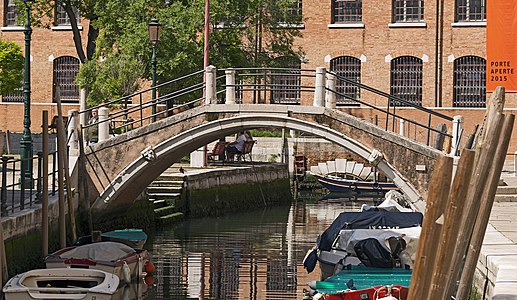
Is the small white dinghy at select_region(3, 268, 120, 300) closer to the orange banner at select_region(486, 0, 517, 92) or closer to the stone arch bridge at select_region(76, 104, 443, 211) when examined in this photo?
the stone arch bridge at select_region(76, 104, 443, 211)

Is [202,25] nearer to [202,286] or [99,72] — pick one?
[99,72]

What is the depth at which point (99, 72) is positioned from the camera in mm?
36531

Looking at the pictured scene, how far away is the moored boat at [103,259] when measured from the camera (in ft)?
61.2

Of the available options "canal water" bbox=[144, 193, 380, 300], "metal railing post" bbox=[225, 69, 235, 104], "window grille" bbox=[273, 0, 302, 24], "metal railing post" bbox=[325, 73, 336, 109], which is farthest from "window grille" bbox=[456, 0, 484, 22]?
"metal railing post" bbox=[225, 69, 235, 104]

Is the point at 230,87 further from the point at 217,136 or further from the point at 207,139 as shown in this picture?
the point at 207,139

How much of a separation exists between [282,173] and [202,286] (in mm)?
→ 18012

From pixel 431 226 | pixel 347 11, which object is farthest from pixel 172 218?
pixel 431 226

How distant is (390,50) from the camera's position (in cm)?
4422

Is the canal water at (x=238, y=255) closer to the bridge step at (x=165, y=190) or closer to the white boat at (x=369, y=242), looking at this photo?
the white boat at (x=369, y=242)

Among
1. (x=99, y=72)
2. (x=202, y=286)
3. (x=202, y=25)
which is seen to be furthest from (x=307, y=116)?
(x=99, y=72)

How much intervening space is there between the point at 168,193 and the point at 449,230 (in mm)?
20824

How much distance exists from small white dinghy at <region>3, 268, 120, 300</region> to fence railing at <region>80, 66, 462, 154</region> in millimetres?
7733

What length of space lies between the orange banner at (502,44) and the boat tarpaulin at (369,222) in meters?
3.64

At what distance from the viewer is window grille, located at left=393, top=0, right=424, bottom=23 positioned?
44062 mm
